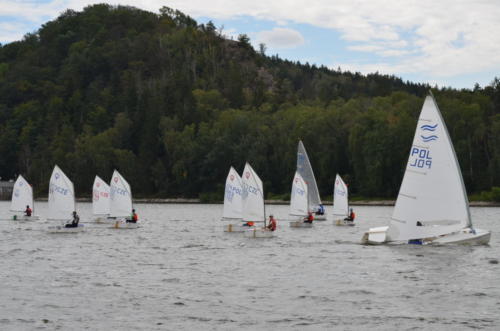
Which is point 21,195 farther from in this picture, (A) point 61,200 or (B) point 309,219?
(B) point 309,219

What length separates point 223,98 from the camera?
18788 cm

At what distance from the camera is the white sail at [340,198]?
80000 mm

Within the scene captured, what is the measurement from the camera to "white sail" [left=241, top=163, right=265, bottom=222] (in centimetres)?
6191

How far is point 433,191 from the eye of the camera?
147ft

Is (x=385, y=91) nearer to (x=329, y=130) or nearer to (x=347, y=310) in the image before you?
(x=329, y=130)

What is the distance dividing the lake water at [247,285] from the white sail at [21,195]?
3196cm

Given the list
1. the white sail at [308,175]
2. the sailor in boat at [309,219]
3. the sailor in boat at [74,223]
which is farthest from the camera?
the white sail at [308,175]

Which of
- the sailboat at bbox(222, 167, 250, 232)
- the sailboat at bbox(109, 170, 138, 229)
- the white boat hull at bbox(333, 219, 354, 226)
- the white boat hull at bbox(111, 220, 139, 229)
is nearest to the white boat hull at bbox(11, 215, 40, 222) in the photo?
the sailboat at bbox(109, 170, 138, 229)

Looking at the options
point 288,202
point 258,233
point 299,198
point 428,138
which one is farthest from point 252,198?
point 288,202

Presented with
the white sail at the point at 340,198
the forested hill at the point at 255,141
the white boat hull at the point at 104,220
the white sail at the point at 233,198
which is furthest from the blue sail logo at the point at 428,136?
the forested hill at the point at 255,141

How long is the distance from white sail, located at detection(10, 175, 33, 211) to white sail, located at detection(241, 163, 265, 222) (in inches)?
1410

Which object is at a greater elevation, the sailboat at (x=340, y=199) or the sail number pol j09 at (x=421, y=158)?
the sail number pol j09 at (x=421, y=158)

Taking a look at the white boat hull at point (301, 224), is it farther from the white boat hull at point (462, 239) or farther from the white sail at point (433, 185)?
the white sail at point (433, 185)

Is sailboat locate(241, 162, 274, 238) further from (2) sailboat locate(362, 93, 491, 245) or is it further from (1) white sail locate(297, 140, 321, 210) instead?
(1) white sail locate(297, 140, 321, 210)
